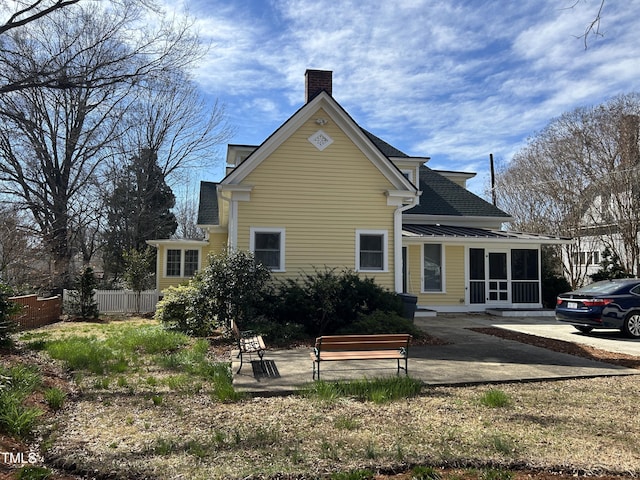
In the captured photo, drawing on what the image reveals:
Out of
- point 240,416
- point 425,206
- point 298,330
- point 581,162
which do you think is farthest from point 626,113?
point 240,416

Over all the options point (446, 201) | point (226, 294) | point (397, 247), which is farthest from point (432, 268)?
point (226, 294)

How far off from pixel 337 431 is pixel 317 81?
13.0m

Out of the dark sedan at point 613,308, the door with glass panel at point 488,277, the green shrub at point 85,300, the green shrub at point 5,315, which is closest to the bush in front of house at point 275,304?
the green shrub at point 5,315

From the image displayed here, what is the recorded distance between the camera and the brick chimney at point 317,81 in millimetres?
15539

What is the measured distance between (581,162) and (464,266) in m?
14.3

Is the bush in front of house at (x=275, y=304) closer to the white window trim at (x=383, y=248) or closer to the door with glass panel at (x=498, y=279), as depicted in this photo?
the white window trim at (x=383, y=248)

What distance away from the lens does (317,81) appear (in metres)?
15.6

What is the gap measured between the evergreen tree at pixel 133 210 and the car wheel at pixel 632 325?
2796 cm

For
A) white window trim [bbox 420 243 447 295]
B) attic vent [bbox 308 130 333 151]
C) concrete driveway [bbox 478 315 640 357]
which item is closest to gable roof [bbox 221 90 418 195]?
attic vent [bbox 308 130 333 151]

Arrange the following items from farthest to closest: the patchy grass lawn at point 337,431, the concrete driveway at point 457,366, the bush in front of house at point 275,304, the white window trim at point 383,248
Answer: the white window trim at point 383,248, the bush in front of house at point 275,304, the concrete driveway at point 457,366, the patchy grass lawn at point 337,431

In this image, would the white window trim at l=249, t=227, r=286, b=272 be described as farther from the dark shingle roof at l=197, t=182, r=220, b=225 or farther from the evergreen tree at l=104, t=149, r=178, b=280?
the evergreen tree at l=104, t=149, r=178, b=280

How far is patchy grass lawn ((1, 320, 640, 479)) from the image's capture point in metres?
4.19

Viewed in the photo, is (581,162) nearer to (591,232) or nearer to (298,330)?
(591,232)

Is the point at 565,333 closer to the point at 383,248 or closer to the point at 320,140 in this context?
the point at 383,248
